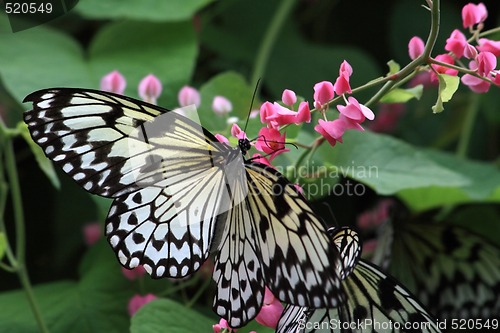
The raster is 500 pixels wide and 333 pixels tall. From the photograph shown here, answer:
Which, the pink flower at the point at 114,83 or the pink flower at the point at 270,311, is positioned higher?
the pink flower at the point at 114,83

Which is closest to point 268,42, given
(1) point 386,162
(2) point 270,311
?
Result: (1) point 386,162

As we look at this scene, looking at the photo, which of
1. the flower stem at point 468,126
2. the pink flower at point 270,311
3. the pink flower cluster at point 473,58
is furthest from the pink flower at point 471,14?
the flower stem at point 468,126

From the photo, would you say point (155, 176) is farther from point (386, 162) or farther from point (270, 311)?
point (386, 162)

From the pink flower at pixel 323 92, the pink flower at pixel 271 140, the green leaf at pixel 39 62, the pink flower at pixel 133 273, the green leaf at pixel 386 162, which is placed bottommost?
the pink flower at pixel 133 273

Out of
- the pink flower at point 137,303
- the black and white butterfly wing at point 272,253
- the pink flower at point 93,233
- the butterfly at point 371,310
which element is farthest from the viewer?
the pink flower at point 93,233

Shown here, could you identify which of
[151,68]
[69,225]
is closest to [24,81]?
[151,68]

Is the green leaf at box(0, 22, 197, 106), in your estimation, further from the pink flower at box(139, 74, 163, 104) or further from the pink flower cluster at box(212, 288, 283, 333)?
the pink flower cluster at box(212, 288, 283, 333)

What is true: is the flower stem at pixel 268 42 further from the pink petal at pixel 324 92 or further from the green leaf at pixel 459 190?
the pink petal at pixel 324 92
